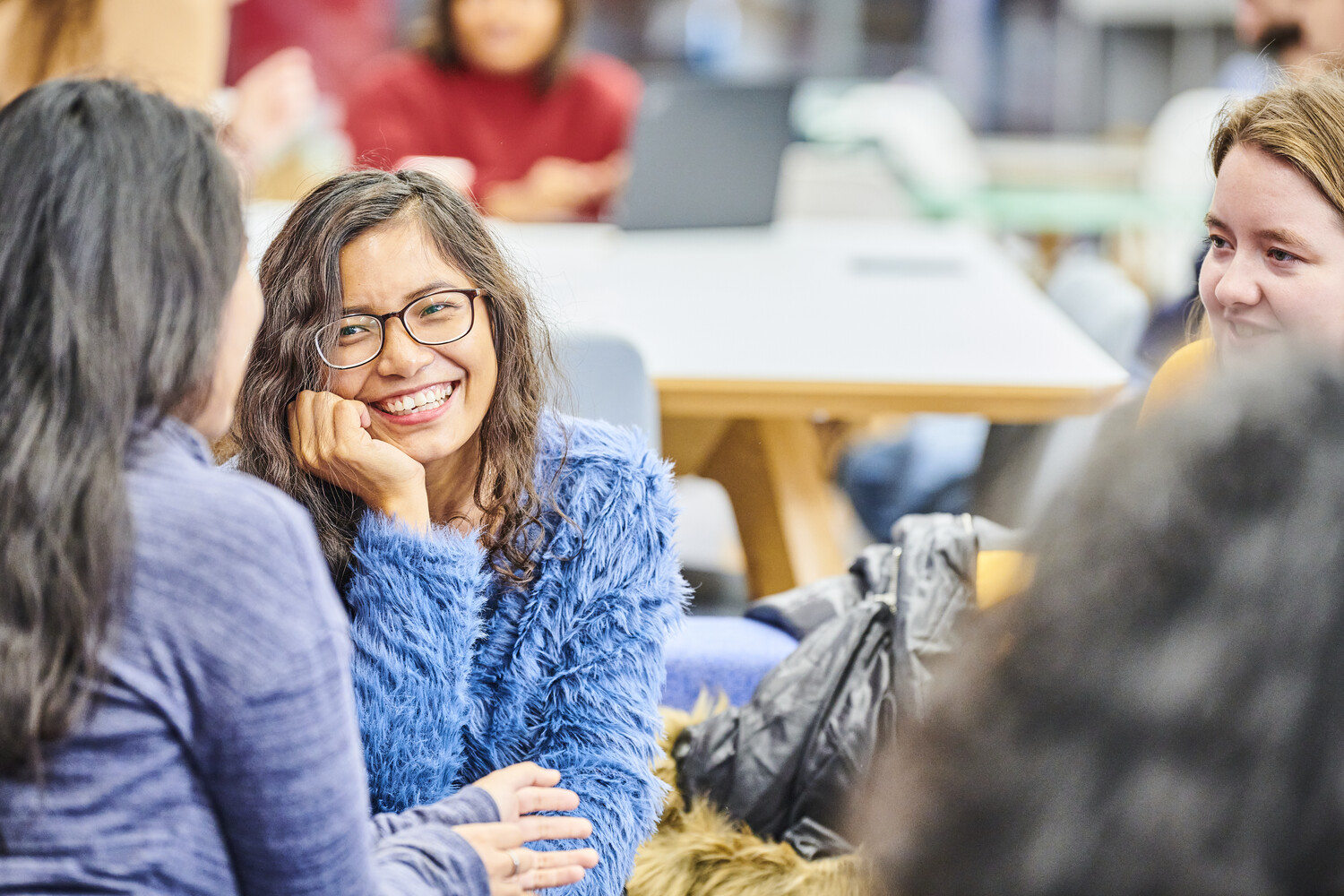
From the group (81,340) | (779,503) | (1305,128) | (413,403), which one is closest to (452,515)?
(413,403)

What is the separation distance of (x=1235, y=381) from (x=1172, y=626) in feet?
0.34

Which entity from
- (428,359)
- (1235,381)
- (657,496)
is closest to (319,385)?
(428,359)

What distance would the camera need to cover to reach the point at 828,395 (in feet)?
5.89

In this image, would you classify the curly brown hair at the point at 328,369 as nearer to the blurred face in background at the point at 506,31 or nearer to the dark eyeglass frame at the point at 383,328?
the dark eyeglass frame at the point at 383,328

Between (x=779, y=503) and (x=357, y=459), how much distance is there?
1.16 m

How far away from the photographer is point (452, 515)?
1.22m

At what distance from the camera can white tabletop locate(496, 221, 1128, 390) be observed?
183 centimetres

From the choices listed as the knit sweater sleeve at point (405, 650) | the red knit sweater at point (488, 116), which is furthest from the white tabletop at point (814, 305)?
the knit sweater sleeve at point (405, 650)

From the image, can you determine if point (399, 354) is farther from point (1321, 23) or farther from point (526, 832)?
point (1321, 23)

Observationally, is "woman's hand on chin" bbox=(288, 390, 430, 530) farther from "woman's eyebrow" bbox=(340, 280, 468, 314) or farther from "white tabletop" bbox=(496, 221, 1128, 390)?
"white tabletop" bbox=(496, 221, 1128, 390)

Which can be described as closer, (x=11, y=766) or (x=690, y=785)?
(x=11, y=766)

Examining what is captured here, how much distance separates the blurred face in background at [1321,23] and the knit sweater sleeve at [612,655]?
5.97ft

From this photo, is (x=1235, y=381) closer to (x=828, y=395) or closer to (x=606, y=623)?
(x=606, y=623)

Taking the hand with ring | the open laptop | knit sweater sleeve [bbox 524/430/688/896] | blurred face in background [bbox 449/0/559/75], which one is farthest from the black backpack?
blurred face in background [bbox 449/0/559/75]
